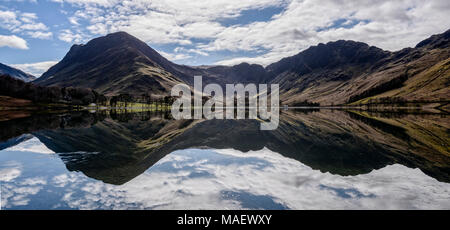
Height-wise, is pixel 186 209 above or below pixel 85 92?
below

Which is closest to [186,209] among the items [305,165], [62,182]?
[62,182]

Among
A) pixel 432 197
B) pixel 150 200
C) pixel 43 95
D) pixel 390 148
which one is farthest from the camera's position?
pixel 43 95

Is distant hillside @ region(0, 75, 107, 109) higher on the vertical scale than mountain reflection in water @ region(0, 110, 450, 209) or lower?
higher

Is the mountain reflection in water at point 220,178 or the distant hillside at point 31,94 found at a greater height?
the distant hillside at point 31,94

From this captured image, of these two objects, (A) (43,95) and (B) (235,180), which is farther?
(A) (43,95)

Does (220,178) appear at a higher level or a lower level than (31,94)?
lower

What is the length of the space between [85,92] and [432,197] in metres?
222

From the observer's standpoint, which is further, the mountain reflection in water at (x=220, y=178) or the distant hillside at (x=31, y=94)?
the distant hillside at (x=31, y=94)

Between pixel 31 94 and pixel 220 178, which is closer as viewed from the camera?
pixel 220 178

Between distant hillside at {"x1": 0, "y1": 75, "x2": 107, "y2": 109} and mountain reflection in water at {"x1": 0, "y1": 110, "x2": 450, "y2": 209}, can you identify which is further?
distant hillside at {"x1": 0, "y1": 75, "x2": 107, "y2": 109}

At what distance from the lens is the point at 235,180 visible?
1659 centimetres
